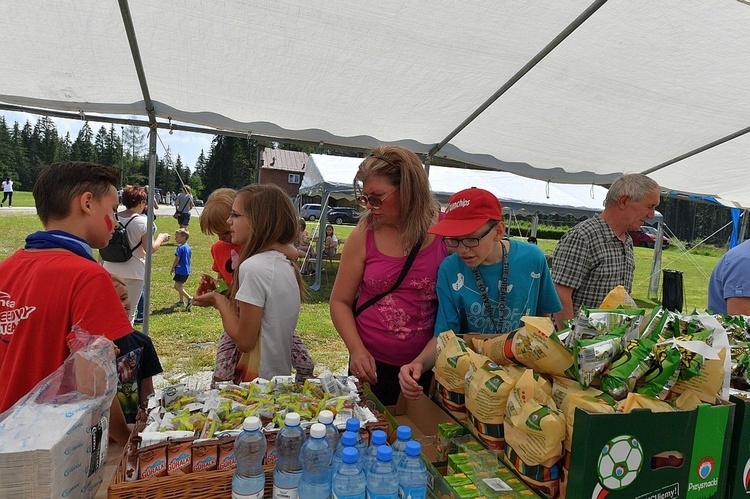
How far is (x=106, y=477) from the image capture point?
1.42 m

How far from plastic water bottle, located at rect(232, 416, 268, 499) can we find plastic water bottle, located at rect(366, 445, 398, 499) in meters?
0.29

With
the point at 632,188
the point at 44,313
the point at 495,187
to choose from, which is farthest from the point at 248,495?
the point at 495,187

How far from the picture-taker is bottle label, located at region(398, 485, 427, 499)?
1.13 meters

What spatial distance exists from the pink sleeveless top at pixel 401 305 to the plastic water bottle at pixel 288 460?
2.99ft

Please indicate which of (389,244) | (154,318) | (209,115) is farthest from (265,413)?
(154,318)

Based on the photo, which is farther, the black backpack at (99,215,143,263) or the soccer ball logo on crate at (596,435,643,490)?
the black backpack at (99,215,143,263)

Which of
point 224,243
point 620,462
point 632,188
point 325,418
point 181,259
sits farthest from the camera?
point 181,259

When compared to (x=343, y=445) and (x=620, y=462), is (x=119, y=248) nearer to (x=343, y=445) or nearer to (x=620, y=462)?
(x=343, y=445)

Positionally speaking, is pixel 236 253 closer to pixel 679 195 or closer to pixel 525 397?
pixel 525 397

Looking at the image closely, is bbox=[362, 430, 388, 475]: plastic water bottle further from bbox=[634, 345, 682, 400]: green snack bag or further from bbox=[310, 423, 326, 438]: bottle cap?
bbox=[634, 345, 682, 400]: green snack bag

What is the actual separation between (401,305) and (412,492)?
108cm

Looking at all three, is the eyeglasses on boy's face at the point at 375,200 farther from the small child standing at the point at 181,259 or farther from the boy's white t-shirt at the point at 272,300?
the small child standing at the point at 181,259

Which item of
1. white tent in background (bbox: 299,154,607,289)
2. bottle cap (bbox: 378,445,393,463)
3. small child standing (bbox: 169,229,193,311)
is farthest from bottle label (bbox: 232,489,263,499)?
white tent in background (bbox: 299,154,607,289)

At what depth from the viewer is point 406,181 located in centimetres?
210
